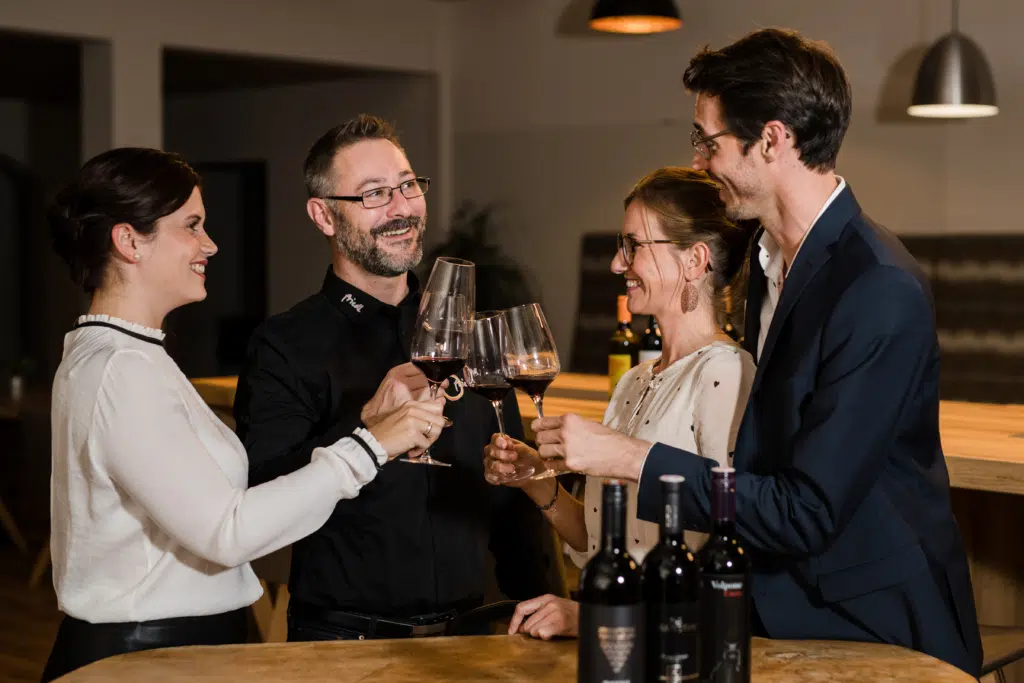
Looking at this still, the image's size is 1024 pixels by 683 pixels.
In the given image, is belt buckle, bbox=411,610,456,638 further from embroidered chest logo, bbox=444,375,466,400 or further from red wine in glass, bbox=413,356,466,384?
red wine in glass, bbox=413,356,466,384

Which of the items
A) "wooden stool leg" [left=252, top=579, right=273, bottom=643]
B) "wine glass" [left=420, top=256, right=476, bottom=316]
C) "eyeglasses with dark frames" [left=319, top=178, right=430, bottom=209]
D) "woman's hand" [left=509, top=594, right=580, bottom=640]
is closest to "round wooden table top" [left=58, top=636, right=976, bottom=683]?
"woman's hand" [left=509, top=594, right=580, bottom=640]

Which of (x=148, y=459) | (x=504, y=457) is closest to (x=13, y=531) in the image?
(x=148, y=459)

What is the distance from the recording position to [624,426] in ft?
7.52

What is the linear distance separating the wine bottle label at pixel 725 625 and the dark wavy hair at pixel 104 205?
1.27m

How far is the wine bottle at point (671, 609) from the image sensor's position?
4.78 feet

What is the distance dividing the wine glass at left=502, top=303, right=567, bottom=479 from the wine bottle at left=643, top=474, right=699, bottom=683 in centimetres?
56

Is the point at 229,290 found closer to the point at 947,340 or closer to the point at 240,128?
the point at 240,128

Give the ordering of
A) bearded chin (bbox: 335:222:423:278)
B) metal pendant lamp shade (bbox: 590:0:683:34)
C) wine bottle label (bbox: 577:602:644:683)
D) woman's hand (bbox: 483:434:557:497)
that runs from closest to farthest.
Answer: wine bottle label (bbox: 577:602:644:683) → woman's hand (bbox: 483:434:557:497) → bearded chin (bbox: 335:222:423:278) → metal pendant lamp shade (bbox: 590:0:683:34)

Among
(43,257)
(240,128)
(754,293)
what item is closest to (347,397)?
(754,293)

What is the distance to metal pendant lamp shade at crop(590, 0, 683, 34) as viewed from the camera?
5.38 metres

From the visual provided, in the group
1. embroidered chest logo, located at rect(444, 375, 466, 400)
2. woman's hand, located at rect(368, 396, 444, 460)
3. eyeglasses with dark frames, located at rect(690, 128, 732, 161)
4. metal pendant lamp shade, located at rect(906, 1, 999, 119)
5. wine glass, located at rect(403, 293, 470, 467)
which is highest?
metal pendant lamp shade, located at rect(906, 1, 999, 119)

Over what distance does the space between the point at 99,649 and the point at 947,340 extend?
212 inches

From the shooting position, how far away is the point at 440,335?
80.4 inches

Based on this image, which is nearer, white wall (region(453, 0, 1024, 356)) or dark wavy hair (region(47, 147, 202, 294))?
dark wavy hair (region(47, 147, 202, 294))
